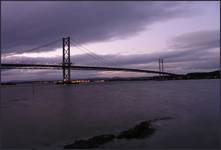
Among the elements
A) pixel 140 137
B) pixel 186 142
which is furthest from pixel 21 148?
pixel 186 142

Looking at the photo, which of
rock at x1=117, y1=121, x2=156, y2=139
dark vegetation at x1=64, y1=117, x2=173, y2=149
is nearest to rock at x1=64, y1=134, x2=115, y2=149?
dark vegetation at x1=64, y1=117, x2=173, y2=149

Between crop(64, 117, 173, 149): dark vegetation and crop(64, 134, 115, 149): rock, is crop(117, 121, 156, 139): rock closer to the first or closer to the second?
crop(64, 117, 173, 149): dark vegetation

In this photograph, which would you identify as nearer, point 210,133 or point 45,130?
point 210,133

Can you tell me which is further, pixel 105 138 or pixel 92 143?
pixel 105 138

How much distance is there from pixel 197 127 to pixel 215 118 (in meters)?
1.90

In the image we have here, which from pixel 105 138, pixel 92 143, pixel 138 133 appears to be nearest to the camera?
pixel 92 143

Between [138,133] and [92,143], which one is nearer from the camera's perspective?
[92,143]

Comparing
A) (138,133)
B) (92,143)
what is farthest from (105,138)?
(138,133)

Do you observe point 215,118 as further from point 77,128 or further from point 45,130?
point 45,130

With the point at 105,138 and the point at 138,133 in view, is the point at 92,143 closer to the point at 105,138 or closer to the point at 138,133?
the point at 105,138

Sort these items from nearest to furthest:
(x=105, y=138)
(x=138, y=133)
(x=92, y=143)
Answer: (x=92, y=143)
(x=105, y=138)
(x=138, y=133)

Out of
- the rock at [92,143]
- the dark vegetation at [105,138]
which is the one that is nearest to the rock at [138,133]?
the dark vegetation at [105,138]

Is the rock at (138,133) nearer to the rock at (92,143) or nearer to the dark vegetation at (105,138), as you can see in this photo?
the dark vegetation at (105,138)

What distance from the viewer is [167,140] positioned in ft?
22.0
